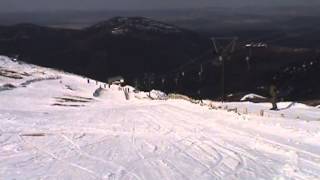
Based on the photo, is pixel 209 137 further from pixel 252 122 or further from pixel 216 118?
pixel 216 118

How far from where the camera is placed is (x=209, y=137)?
25641mm

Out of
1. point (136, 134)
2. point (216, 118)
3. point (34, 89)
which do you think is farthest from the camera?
point (34, 89)

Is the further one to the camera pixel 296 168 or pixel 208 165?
pixel 208 165

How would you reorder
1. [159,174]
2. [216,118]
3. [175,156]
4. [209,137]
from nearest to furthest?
1. [159,174]
2. [175,156]
3. [209,137]
4. [216,118]

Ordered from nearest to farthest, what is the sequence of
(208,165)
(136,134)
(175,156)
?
(208,165) → (175,156) → (136,134)

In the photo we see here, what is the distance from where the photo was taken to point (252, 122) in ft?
94.9

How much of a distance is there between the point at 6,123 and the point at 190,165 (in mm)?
16310

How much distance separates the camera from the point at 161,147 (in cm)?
2359

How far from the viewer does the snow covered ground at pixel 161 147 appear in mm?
18844

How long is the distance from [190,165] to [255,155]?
252 centimetres

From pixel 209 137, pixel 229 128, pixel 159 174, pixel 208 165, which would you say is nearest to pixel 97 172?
pixel 159 174

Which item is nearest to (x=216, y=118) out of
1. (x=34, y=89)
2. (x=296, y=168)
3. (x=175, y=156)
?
(x=175, y=156)

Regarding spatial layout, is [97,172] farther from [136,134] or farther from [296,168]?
[136,134]

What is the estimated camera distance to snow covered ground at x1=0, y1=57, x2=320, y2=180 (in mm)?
18844
